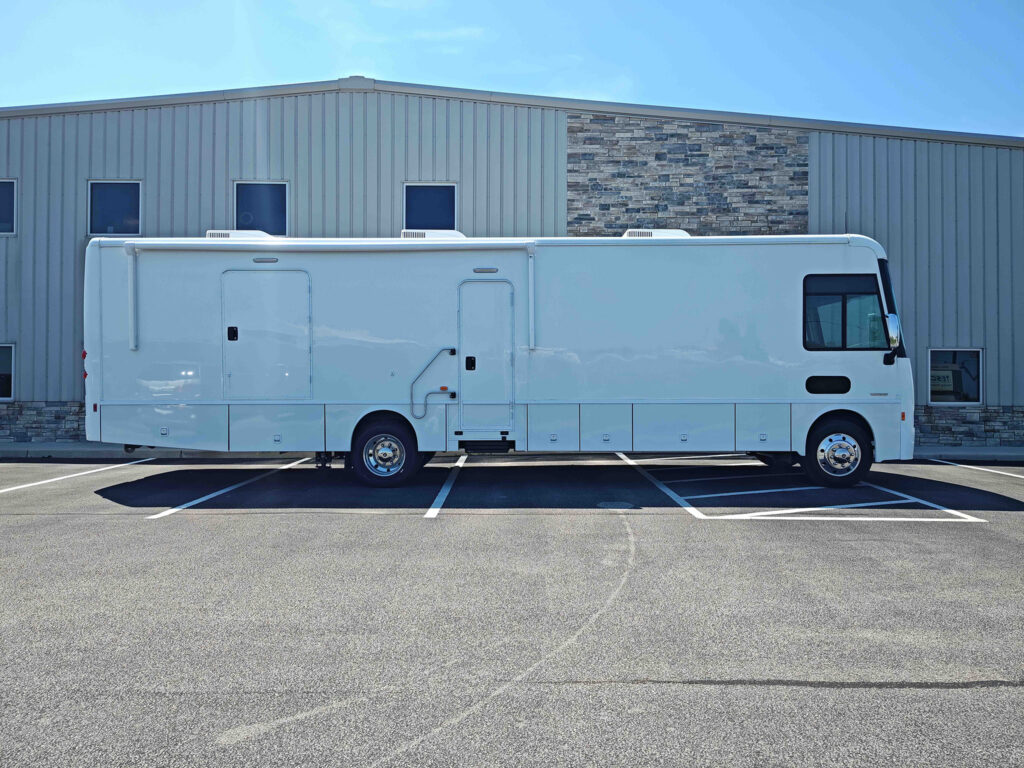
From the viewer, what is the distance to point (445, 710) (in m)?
3.51

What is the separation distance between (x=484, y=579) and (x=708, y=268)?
19.9 feet

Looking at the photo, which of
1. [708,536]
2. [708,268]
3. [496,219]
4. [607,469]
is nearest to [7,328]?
[496,219]

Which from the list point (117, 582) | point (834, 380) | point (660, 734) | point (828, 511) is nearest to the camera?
point (660, 734)

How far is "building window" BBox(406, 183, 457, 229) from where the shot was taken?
16266 millimetres

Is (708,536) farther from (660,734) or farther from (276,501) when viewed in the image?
(276,501)

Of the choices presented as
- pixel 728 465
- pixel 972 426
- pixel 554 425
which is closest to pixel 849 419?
pixel 728 465

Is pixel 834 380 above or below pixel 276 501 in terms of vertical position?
above

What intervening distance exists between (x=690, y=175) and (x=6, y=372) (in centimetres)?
1502

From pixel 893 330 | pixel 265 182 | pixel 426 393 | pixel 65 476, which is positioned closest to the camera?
pixel 893 330

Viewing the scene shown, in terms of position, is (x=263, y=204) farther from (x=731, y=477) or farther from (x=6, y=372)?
(x=731, y=477)

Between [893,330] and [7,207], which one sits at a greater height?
[7,207]

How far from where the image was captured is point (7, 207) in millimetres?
16297

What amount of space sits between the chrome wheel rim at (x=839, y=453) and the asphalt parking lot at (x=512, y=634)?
126 centimetres

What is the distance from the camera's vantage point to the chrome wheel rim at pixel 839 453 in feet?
33.2
